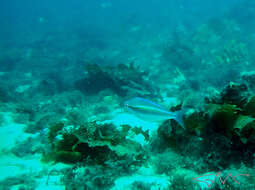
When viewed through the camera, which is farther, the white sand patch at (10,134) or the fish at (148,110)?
the white sand patch at (10,134)

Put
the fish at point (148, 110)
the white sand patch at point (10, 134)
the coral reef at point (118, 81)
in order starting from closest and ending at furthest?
the fish at point (148, 110)
the white sand patch at point (10, 134)
the coral reef at point (118, 81)

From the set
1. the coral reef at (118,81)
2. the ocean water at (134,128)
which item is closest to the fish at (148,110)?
the ocean water at (134,128)

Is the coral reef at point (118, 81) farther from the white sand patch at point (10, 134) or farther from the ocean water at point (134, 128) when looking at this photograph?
the white sand patch at point (10, 134)

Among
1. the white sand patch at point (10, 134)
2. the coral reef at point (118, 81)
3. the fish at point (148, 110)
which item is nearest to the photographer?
the fish at point (148, 110)

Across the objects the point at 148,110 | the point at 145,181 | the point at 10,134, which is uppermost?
the point at 10,134

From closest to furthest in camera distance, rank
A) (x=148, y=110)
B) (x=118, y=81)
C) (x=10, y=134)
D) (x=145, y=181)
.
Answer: (x=148, y=110) → (x=145, y=181) → (x=10, y=134) → (x=118, y=81)

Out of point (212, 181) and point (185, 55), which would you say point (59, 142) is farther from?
point (185, 55)

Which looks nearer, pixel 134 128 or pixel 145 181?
pixel 145 181

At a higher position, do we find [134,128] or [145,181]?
[134,128]

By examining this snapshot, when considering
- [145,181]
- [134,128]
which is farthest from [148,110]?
[134,128]

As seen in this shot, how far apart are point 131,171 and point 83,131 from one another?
4.62 ft

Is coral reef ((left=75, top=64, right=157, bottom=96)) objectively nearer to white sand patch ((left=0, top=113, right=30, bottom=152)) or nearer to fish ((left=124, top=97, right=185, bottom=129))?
white sand patch ((left=0, top=113, right=30, bottom=152))

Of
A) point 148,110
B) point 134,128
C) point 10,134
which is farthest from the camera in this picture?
point 10,134

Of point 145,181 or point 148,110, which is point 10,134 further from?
point 148,110
